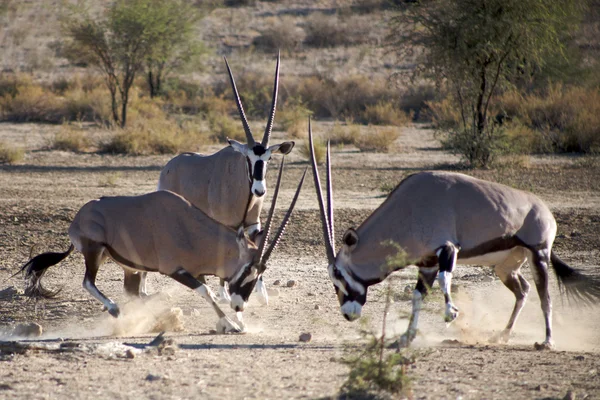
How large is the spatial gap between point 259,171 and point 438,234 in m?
2.47

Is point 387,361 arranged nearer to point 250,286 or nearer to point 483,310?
point 250,286

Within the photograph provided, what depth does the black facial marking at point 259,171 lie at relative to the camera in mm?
8117

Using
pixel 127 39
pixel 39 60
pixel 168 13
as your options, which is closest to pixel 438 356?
pixel 127 39

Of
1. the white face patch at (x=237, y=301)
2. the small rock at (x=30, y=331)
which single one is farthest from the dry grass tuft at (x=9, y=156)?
the white face patch at (x=237, y=301)

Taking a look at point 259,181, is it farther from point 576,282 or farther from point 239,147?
point 576,282

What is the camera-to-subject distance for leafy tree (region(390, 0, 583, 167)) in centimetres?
1648

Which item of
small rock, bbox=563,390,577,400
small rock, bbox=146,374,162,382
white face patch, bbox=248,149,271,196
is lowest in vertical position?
small rock, bbox=146,374,162,382

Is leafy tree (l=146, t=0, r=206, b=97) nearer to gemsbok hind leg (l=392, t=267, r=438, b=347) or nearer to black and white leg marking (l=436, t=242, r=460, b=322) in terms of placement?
gemsbok hind leg (l=392, t=267, r=438, b=347)

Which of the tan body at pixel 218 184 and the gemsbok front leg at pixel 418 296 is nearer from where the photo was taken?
the gemsbok front leg at pixel 418 296

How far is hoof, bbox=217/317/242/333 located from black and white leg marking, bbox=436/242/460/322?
1736 millimetres

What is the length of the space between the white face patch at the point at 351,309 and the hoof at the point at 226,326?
964 mm

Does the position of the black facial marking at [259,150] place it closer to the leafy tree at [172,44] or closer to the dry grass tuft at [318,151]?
the dry grass tuft at [318,151]

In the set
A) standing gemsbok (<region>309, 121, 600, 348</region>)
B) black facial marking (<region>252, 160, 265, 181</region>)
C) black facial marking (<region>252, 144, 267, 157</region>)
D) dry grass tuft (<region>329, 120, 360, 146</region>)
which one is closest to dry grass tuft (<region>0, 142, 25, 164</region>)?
dry grass tuft (<region>329, 120, 360, 146</region>)

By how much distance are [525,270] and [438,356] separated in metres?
3.80
